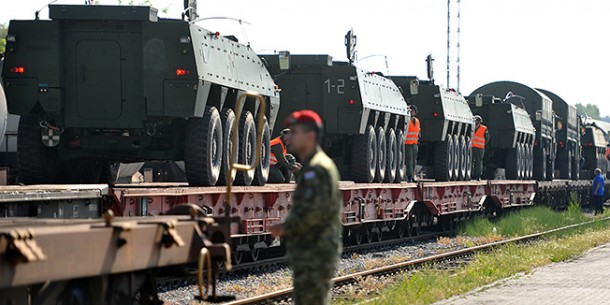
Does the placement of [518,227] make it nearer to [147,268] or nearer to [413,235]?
[413,235]

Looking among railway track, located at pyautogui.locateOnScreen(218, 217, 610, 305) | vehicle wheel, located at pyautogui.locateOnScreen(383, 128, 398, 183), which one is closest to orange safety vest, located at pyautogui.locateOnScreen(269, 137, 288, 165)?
railway track, located at pyautogui.locateOnScreen(218, 217, 610, 305)

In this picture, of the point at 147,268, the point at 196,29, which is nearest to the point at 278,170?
the point at 196,29

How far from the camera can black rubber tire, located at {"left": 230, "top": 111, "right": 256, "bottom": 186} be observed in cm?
1809

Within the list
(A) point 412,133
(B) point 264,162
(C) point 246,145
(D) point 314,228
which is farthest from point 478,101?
(D) point 314,228

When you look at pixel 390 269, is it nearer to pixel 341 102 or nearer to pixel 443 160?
pixel 341 102

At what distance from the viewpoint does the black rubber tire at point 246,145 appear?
712 inches

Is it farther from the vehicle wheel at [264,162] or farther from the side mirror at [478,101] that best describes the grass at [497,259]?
the side mirror at [478,101]

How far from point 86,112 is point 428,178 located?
1827cm

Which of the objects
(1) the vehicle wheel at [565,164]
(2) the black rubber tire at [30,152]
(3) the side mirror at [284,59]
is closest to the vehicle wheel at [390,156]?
(3) the side mirror at [284,59]

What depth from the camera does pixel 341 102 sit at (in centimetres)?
2384

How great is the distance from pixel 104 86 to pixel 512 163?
22.8 m

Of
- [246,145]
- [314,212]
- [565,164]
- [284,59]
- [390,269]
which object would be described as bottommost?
[390,269]

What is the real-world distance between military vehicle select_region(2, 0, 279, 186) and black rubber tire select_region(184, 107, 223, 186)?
0.01 meters

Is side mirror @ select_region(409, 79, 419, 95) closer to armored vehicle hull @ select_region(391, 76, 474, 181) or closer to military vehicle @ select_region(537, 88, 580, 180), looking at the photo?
armored vehicle hull @ select_region(391, 76, 474, 181)
